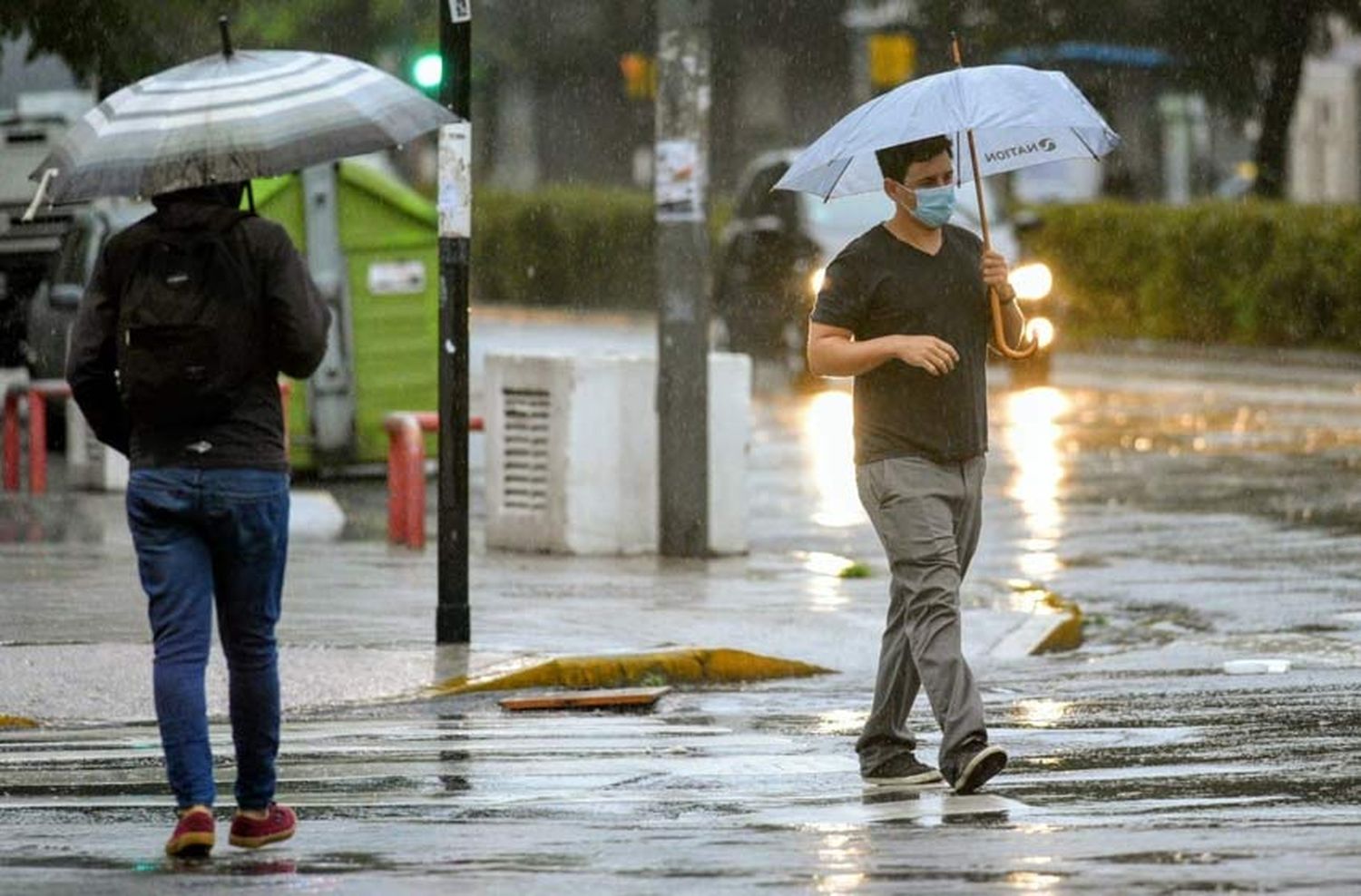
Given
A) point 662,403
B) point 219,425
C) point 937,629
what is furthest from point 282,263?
point 662,403

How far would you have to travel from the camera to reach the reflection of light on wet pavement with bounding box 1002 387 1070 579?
1616cm

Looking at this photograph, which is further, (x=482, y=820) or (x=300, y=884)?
(x=482, y=820)

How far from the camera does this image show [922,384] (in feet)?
27.2

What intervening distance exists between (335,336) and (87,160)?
504 inches

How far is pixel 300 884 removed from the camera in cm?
681

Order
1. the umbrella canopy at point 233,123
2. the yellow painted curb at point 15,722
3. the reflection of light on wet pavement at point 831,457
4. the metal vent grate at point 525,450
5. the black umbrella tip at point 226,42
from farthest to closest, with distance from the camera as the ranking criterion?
the reflection of light on wet pavement at point 831,457, the metal vent grate at point 525,450, the yellow painted curb at point 15,722, the black umbrella tip at point 226,42, the umbrella canopy at point 233,123

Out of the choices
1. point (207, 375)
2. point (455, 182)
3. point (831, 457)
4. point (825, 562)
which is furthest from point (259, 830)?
point (831, 457)

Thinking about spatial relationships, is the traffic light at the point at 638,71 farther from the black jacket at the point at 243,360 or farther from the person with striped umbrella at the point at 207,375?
the black jacket at the point at 243,360

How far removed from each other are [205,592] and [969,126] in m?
2.45

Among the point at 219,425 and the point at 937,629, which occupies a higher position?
the point at 219,425

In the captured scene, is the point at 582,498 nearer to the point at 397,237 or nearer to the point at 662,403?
the point at 662,403

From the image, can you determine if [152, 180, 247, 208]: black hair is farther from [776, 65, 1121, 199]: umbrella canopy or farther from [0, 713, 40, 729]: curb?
[0, 713, 40, 729]: curb

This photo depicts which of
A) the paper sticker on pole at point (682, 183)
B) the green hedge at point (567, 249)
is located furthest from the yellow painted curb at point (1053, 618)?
the green hedge at point (567, 249)

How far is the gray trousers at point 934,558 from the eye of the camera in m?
8.18
